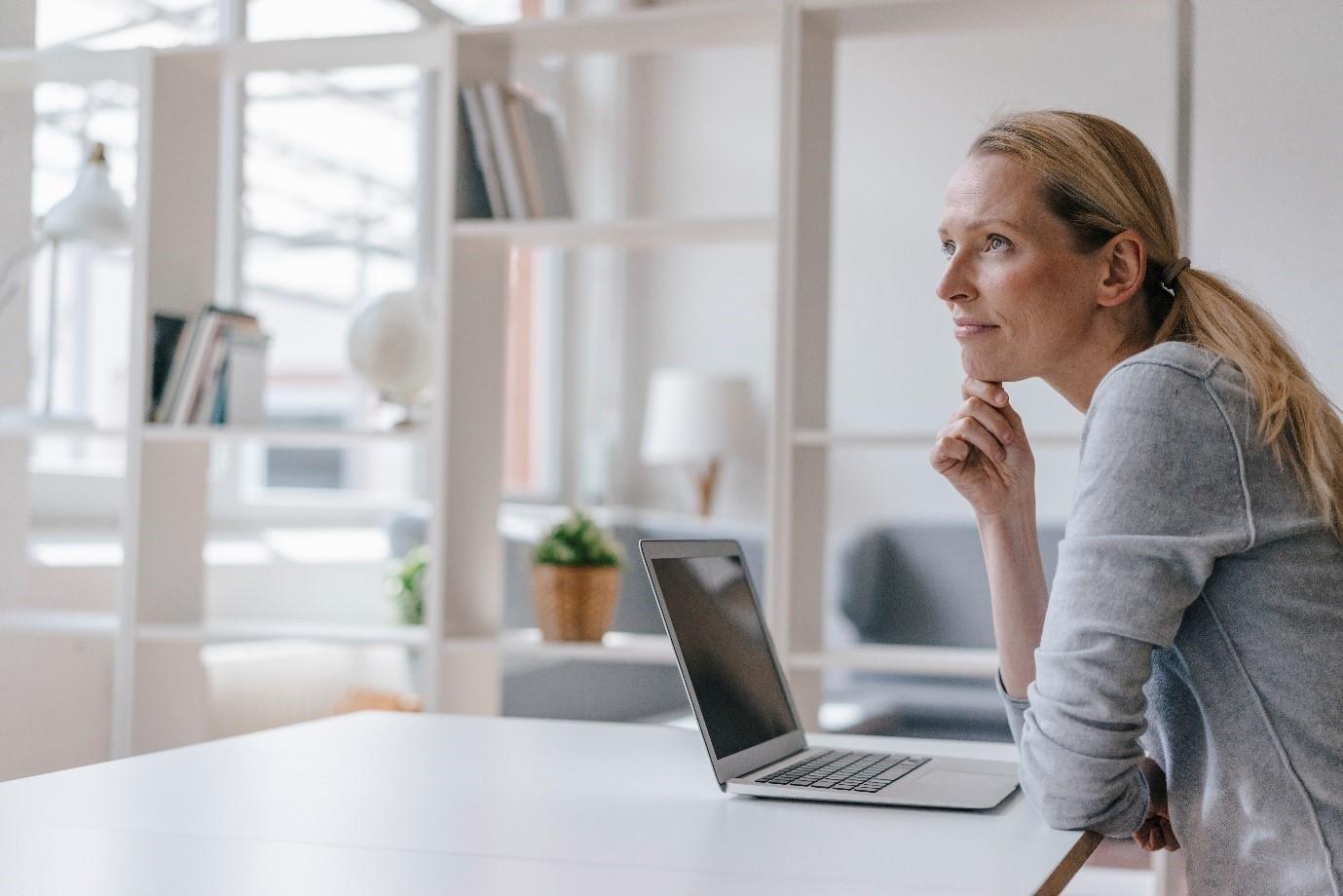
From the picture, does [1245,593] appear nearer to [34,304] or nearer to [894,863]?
[894,863]

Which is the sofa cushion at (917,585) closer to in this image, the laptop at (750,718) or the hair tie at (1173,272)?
the laptop at (750,718)

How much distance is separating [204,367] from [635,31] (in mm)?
1118

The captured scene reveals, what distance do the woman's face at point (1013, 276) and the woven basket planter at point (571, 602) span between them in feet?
5.44

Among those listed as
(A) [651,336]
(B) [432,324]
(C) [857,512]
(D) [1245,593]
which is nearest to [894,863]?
(D) [1245,593]

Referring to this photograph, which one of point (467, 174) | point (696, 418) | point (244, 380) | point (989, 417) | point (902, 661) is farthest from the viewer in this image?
point (696, 418)

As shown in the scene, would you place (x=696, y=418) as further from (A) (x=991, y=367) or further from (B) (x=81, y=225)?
(A) (x=991, y=367)

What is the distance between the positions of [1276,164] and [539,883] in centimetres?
252

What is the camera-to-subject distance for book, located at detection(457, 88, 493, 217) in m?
2.99

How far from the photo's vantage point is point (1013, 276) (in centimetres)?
140

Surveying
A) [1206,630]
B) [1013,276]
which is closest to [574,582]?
[1013,276]

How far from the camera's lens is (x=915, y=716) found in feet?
15.2

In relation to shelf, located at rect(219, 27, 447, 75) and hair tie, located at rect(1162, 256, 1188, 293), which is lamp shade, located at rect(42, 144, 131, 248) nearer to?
shelf, located at rect(219, 27, 447, 75)

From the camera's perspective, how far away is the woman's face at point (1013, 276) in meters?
1.39

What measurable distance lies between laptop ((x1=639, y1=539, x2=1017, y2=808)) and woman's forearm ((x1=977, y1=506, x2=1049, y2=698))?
11 centimetres
